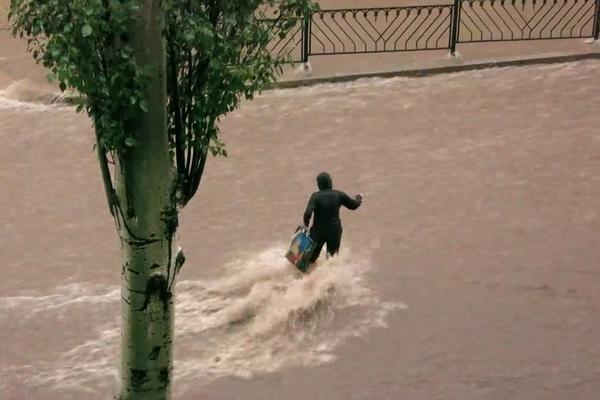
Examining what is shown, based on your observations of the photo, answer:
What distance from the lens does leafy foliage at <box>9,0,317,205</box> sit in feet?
19.6

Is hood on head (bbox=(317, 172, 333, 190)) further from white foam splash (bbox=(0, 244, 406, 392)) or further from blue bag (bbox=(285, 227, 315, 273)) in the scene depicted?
white foam splash (bbox=(0, 244, 406, 392))

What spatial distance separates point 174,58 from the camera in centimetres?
647

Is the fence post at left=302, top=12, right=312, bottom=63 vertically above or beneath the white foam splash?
above

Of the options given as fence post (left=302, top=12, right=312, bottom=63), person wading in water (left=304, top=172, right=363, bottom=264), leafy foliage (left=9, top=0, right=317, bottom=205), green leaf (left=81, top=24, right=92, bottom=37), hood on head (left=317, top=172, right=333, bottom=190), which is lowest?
person wading in water (left=304, top=172, right=363, bottom=264)

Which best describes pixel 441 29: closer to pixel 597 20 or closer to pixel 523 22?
pixel 523 22

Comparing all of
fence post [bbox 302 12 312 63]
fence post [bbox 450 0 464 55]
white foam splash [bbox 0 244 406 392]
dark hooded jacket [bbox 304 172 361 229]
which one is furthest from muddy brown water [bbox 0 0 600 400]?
fence post [bbox 450 0 464 55]

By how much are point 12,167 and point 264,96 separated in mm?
4005

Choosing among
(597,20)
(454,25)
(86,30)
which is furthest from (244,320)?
(597,20)

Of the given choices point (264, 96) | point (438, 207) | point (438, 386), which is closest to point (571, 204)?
point (438, 207)

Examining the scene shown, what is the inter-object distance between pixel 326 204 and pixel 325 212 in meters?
0.08

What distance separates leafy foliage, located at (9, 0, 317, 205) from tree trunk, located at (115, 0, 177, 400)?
9 cm

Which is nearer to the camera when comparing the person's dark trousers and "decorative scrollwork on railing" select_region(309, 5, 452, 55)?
the person's dark trousers

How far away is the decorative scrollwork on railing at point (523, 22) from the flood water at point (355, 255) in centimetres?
249

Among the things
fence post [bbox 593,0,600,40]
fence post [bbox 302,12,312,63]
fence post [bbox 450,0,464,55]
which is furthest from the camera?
fence post [bbox 593,0,600,40]
